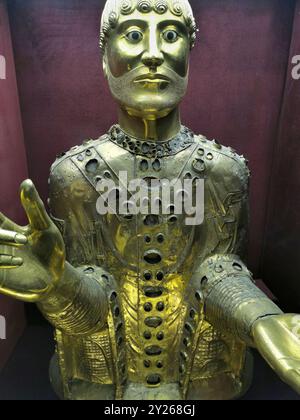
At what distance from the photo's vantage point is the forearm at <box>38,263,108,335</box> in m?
1.58

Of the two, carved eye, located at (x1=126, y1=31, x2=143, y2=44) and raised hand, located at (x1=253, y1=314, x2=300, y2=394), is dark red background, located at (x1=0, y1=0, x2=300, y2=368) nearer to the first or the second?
carved eye, located at (x1=126, y1=31, x2=143, y2=44)

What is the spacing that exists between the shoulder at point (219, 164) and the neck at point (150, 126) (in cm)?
16

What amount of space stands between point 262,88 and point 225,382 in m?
1.52

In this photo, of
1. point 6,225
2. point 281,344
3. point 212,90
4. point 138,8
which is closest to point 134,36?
point 138,8

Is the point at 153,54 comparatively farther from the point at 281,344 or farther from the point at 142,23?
the point at 281,344

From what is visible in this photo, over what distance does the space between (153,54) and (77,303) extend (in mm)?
983

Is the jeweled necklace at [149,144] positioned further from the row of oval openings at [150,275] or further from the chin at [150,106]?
the row of oval openings at [150,275]

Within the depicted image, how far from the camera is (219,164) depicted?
1974 mm

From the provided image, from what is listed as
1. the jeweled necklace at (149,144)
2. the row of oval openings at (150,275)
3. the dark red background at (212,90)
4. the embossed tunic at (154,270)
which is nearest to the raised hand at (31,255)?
the embossed tunic at (154,270)

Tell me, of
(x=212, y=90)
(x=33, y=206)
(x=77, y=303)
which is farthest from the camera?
(x=212, y=90)

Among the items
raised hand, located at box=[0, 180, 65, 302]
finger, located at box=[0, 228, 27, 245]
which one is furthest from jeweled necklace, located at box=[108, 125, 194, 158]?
finger, located at box=[0, 228, 27, 245]

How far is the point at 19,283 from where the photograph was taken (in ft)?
4.59

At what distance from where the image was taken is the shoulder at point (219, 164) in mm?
1963

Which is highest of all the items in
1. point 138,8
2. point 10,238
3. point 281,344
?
point 138,8
